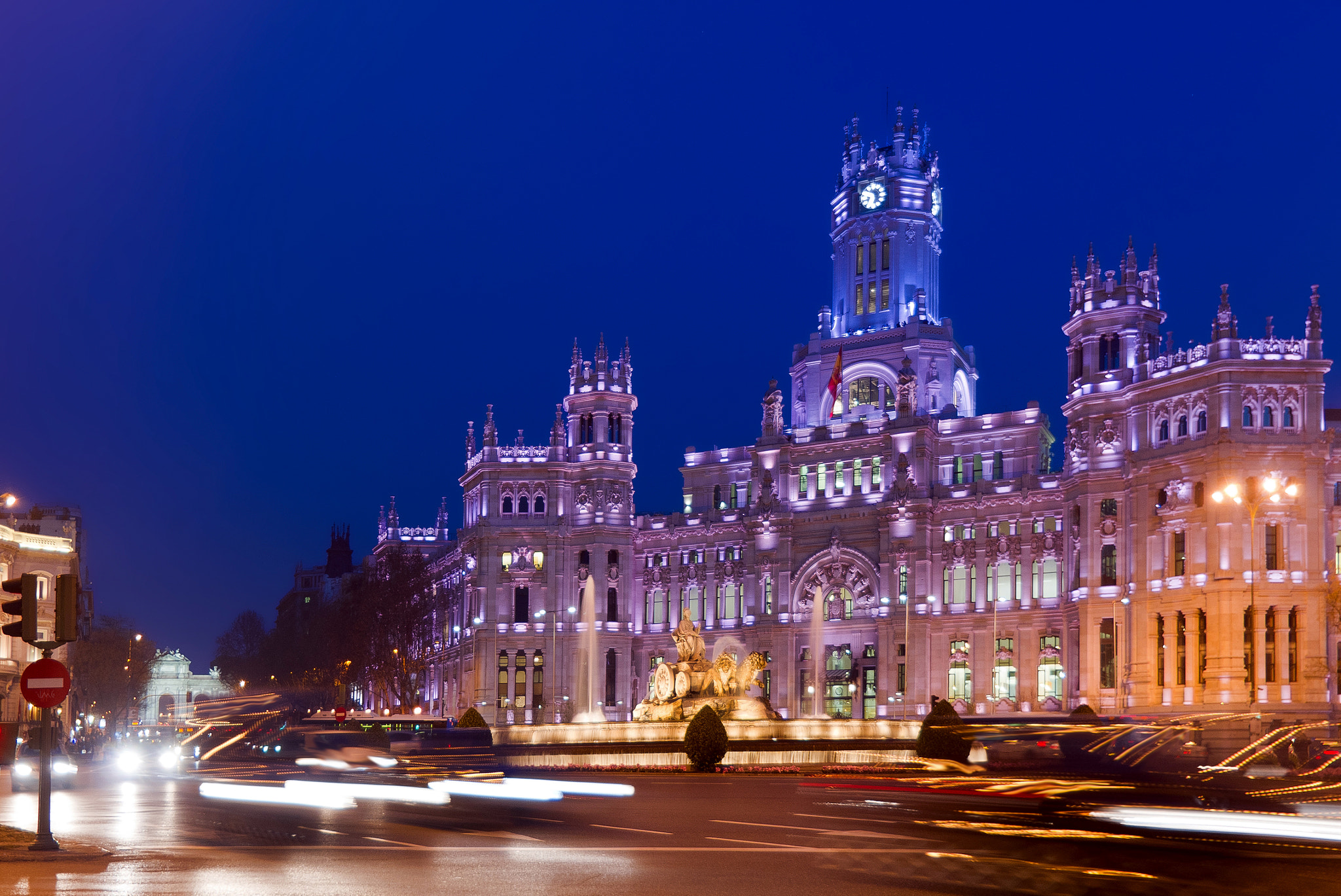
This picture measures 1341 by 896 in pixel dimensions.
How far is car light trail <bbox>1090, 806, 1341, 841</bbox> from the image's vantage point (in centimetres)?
1470

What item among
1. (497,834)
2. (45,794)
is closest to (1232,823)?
(497,834)

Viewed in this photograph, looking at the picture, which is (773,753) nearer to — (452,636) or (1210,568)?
(1210,568)

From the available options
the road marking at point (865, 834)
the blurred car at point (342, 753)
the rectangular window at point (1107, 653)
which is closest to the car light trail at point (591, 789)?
the blurred car at point (342, 753)

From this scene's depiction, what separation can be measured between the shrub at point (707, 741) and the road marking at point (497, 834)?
916 inches

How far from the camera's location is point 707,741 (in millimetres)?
46719

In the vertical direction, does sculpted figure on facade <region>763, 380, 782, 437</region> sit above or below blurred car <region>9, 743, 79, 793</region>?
above

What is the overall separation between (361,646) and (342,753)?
81914 millimetres

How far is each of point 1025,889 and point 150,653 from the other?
608 feet

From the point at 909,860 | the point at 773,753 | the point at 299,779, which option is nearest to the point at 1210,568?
the point at 773,753

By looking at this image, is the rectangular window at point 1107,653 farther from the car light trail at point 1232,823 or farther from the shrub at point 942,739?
the car light trail at point 1232,823

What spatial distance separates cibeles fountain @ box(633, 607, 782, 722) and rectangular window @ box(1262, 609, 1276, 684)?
1237 inches

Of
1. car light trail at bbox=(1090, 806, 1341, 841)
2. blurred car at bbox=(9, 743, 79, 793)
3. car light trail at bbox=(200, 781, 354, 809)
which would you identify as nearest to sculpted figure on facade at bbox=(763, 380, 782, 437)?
blurred car at bbox=(9, 743, 79, 793)

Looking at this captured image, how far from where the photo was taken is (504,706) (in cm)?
10938

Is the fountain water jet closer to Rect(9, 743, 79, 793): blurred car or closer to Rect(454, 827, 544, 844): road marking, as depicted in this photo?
Rect(9, 743, 79, 793): blurred car
